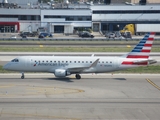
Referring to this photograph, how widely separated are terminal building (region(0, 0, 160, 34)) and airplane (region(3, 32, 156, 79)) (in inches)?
3243

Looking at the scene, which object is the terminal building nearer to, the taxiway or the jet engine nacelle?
the taxiway

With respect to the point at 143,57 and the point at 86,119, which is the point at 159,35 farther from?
the point at 86,119

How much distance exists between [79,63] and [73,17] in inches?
3398

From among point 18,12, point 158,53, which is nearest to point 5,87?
point 158,53

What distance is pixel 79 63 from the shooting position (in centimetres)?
4978

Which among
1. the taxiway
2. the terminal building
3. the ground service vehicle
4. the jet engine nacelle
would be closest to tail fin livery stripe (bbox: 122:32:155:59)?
the taxiway

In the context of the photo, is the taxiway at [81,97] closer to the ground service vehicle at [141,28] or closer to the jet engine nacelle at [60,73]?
the jet engine nacelle at [60,73]

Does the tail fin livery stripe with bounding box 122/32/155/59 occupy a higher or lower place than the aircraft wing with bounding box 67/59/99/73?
higher

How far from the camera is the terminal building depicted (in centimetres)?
13350

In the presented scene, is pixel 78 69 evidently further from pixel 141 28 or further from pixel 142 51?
pixel 141 28

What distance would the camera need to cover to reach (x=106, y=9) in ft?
461

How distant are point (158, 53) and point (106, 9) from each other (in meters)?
67.0

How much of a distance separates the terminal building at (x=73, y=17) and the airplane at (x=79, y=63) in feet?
270

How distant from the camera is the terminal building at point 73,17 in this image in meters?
134
